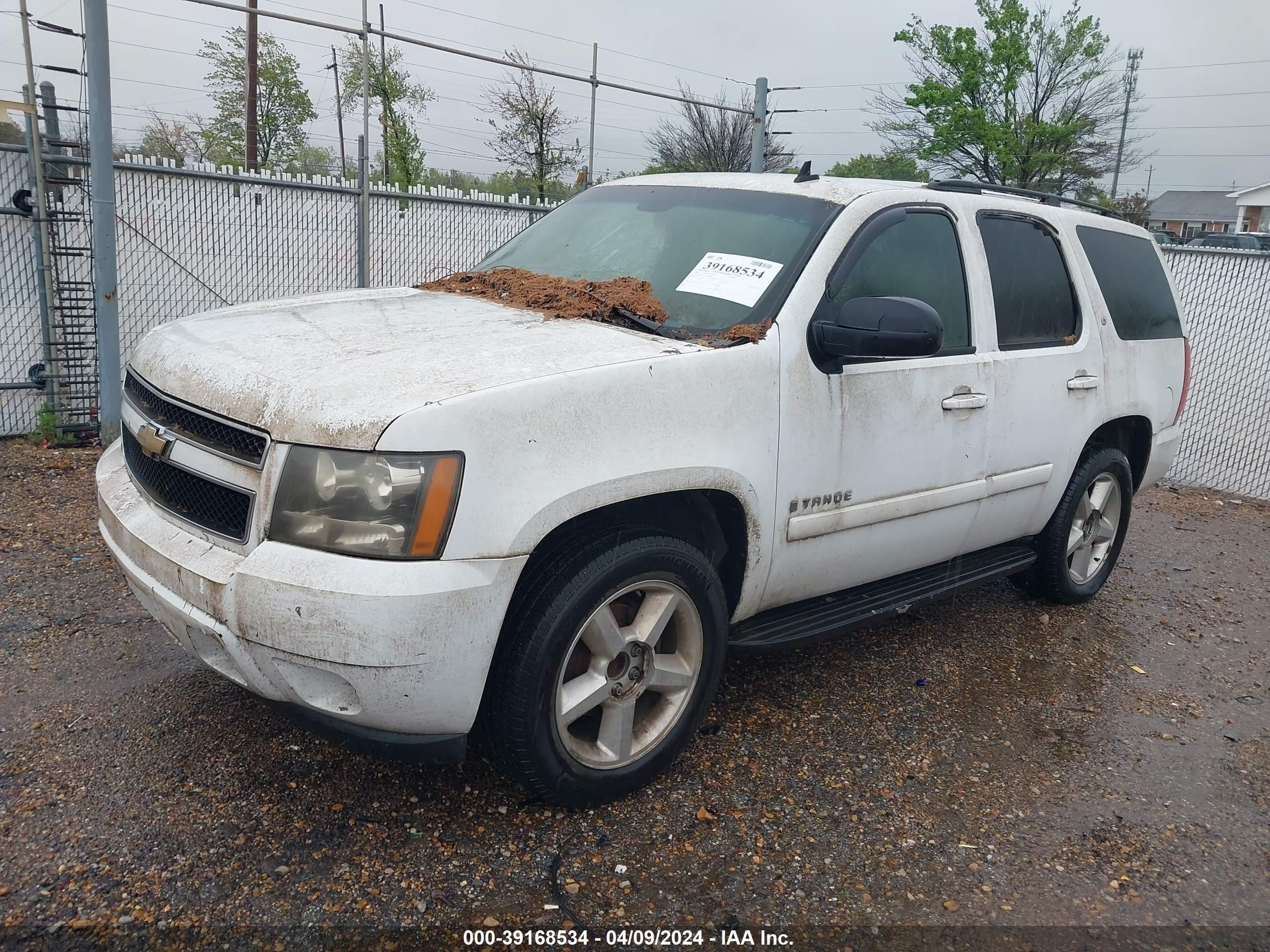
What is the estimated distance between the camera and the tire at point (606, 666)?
2568mm

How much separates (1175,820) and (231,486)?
9.90 feet

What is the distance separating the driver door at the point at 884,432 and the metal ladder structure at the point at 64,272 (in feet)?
17.9

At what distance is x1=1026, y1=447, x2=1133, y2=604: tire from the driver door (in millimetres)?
915

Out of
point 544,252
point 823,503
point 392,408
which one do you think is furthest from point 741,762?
point 544,252

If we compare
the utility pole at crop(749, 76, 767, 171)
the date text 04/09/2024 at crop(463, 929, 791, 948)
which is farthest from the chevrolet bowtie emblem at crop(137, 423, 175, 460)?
the utility pole at crop(749, 76, 767, 171)

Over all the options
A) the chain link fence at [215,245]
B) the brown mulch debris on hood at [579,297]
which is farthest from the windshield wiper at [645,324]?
the chain link fence at [215,245]

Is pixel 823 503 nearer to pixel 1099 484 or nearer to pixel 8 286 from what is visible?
pixel 1099 484

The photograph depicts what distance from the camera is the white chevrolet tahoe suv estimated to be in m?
2.33

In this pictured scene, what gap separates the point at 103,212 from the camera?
21.3 feet

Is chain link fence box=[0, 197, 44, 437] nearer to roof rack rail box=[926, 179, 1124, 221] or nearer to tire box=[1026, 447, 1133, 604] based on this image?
roof rack rail box=[926, 179, 1124, 221]

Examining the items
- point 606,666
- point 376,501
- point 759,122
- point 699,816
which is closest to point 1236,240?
point 759,122

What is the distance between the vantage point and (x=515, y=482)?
95.0 inches

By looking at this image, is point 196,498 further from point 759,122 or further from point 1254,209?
point 1254,209

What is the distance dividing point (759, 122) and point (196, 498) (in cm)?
1064
